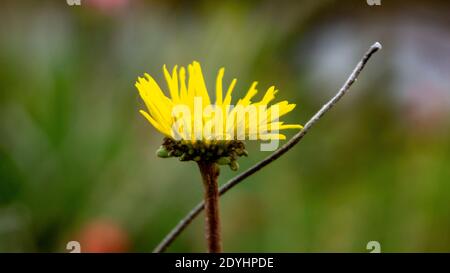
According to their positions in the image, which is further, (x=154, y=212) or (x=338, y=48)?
(x=338, y=48)

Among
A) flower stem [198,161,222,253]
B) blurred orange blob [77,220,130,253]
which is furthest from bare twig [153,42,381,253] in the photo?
blurred orange blob [77,220,130,253]

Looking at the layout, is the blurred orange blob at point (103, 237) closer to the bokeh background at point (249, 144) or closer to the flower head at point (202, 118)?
the bokeh background at point (249, 144)

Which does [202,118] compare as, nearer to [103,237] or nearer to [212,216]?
[212,216]

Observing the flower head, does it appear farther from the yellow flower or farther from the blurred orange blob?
the blurred orange blob

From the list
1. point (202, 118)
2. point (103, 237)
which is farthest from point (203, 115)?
point (103, 237)

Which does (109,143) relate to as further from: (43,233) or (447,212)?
(447,212)

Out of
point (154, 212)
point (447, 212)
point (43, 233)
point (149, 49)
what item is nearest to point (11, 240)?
point (43, 233)
